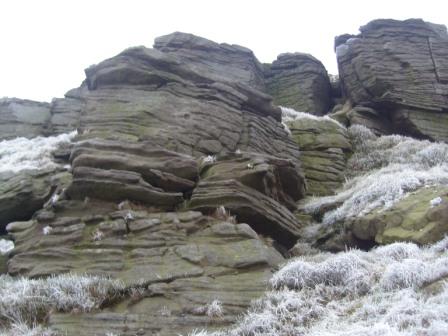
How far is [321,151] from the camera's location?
23.6 metres

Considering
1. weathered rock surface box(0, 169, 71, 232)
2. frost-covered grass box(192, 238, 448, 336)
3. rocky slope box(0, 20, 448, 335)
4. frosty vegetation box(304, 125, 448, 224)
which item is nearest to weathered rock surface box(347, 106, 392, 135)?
rocky slope box(0, 20, 448, 335)

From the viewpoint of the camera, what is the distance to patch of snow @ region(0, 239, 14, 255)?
12.7 metres

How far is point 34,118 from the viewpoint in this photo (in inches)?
1081

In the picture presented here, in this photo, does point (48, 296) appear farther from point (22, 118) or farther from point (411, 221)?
point (22, 118)

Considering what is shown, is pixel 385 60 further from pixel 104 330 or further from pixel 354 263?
pixel 104 330

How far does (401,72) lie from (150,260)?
23.5 metres

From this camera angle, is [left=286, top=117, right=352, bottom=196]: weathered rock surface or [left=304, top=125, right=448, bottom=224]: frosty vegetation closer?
[left=304, top=125, right=448, bottom=224]: frosty vegetation

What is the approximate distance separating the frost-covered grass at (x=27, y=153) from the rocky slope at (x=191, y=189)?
10 cm

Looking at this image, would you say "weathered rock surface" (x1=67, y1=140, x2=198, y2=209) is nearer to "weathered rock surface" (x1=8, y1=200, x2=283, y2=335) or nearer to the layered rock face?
the layered rock face

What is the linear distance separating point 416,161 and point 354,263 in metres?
12.0

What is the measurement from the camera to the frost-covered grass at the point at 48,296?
9156 millimetres

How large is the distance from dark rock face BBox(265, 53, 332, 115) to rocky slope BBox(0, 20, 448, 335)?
16.2 feet

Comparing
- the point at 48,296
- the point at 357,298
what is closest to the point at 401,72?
the point at 357,298

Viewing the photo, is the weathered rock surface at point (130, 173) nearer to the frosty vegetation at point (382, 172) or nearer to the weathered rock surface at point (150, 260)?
the weathered rock surface at point (150, 260)
